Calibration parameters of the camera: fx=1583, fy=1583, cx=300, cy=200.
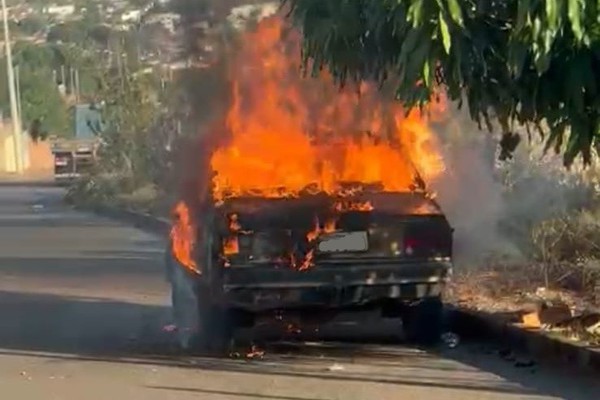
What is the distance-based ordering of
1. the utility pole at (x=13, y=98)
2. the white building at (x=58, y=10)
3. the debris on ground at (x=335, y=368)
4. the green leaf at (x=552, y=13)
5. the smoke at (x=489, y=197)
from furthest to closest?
1. the utility pole at (x=13, y=98)
2. the white building at (x=58, y=10)
3. the smoke at (x=489, y=197)
4. the debris on ground at (x=335, y=368)
5. the green leaf at (x=552, y=13)

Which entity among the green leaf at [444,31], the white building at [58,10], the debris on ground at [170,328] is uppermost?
the green leaf at [444,31]

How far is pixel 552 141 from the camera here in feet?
25.1

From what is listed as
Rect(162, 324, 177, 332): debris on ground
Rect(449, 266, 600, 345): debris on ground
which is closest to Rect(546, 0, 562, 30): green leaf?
Rect(449, 266, 600, 345): debris on ground

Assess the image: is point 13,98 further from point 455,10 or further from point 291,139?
point 455,10

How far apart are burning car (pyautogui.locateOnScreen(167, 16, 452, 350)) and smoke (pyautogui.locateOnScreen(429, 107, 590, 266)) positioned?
141cm

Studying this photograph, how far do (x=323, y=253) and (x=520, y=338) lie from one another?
1.73 m

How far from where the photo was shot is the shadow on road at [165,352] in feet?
37.0

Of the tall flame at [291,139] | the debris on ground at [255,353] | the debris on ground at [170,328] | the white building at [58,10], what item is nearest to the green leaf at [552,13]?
the tall flame at [291,139]

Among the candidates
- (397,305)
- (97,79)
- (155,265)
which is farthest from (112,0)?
(97,79)

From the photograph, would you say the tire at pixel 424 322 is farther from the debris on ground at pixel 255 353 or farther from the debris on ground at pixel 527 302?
the debris on ground at pixel 255 353

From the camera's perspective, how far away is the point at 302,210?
39.6 feet

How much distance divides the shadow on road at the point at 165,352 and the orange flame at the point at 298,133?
1.34m

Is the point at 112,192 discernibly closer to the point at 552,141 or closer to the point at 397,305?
the point at 397,305

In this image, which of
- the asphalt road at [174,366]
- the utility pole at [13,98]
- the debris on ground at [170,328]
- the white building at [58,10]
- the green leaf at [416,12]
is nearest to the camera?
the green leaf at [416,12]
